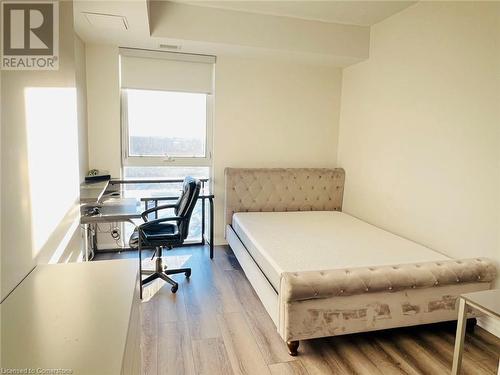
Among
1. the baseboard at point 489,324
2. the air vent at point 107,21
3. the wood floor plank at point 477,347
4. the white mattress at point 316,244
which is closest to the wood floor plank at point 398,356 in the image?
the wood floor plank at point 477,347

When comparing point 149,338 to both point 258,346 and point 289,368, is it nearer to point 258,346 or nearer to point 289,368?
point 258,346

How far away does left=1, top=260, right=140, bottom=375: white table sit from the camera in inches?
33.3

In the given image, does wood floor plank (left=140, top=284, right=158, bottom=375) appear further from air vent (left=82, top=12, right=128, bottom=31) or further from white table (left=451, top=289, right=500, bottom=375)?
air vent (left=82, top=12, right=128, bottom=31)

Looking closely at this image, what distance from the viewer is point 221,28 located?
3.44 m

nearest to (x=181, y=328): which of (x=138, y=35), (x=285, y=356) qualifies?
(x=285, y=356)

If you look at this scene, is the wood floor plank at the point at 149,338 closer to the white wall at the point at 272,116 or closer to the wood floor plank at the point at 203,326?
the wood floor plank at the point at 203,326

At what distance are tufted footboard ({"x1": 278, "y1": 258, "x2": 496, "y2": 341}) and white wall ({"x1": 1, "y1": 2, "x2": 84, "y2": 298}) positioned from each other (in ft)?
4.40

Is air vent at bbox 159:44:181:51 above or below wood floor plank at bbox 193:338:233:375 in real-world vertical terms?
above

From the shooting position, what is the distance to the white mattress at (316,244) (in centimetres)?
250

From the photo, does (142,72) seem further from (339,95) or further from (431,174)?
(431,174)

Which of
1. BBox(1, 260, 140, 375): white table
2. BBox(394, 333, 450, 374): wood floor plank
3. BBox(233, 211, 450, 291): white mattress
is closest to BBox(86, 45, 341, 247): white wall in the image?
BBox(233, 211, 450, 291): white mattress

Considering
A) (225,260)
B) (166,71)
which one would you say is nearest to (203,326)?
(225,260)

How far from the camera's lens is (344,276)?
6.92ft

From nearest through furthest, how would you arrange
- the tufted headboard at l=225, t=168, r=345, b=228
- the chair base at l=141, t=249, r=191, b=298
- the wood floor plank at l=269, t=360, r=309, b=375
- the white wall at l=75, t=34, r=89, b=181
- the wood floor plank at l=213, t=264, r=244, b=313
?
the wood floor plank at l=269, t=360, r=309, b=375, the wood floor plank at l=213, t=264, r=244, b=313, the chair base at l=141, t=249, r=191, b=298, the white wall at l=75, t=34, r=89, b=181, the tufted headboard at l=225, t=168, r=345, b=228
